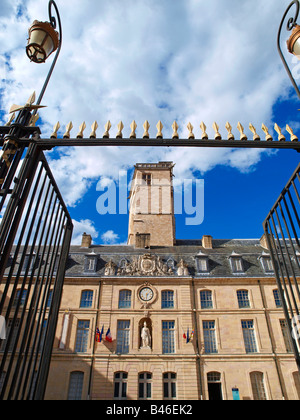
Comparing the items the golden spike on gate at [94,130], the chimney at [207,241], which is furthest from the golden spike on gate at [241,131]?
the chimney at [207,241]

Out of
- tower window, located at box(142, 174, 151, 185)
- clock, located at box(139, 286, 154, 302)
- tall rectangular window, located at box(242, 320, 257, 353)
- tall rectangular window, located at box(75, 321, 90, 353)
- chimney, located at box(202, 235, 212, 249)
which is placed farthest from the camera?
tower window, located at box(142, 174, 151, 185)

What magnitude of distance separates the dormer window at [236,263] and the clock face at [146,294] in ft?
21.8

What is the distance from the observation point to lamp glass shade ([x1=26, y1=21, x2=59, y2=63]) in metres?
3.66

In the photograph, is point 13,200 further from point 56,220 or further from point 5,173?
point 56,220

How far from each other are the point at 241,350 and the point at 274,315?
11.1 feet

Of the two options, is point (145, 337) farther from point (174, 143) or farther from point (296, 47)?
point (296, 47)

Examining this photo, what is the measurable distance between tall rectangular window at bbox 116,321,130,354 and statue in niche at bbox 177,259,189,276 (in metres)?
5.19

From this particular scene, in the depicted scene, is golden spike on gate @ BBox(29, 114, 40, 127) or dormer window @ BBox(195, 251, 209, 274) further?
dormer window @ BBox(195, 251, 209, 274)

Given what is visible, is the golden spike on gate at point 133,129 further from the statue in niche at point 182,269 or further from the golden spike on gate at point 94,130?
the statue in niche at point 182,269

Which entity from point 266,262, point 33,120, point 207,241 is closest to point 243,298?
point 266,262

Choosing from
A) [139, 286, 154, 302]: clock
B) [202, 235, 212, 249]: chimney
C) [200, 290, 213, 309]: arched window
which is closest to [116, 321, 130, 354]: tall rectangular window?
[139, 286, 154, 302]: clock

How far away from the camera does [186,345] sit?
18.8m

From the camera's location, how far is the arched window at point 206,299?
20.4m

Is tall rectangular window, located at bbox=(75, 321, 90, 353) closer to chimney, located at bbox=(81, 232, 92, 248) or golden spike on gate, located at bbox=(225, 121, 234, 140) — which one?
chimney, located at bbox=(81, 232, 92, 248)
